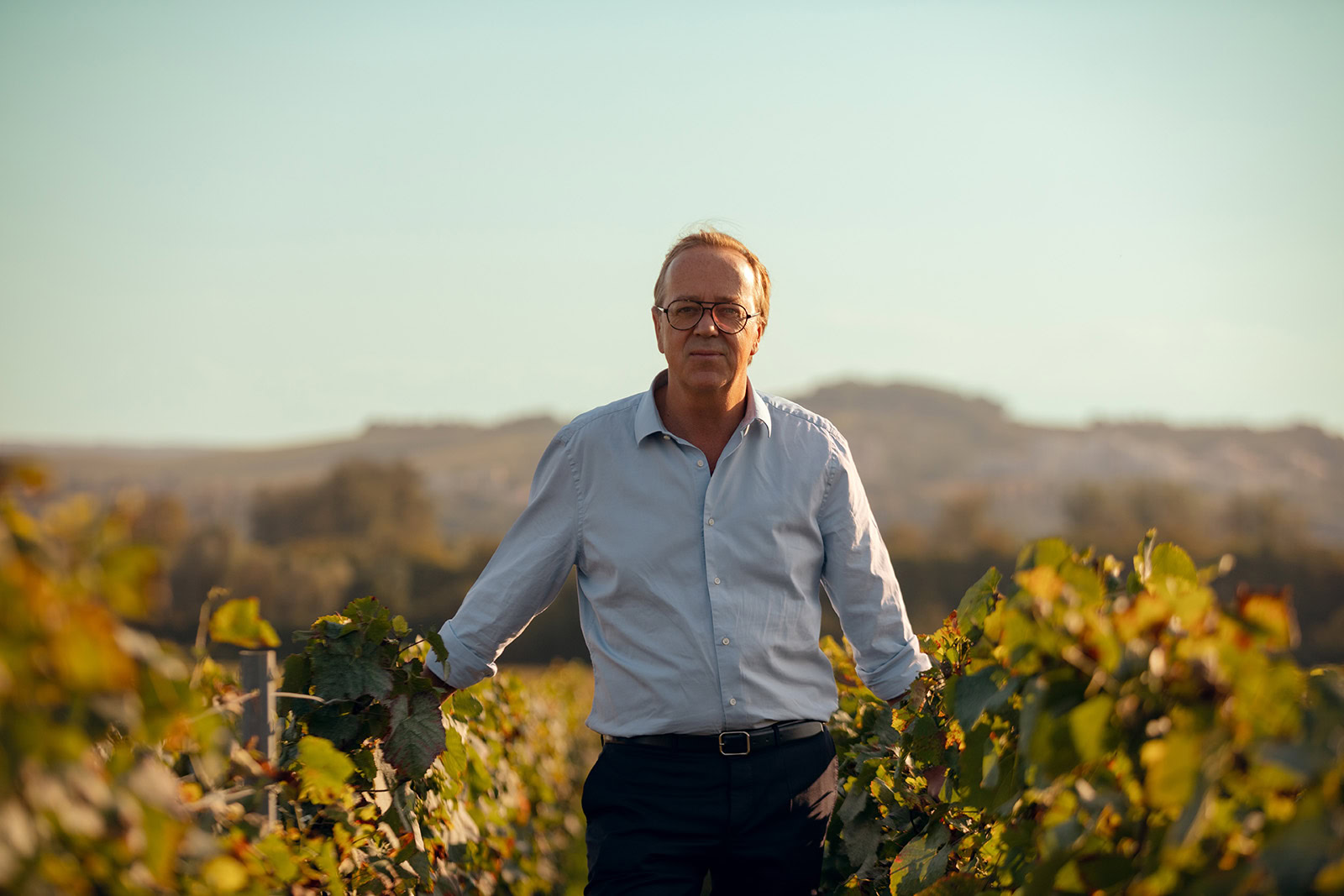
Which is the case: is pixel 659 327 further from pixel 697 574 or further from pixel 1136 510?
pixel 1136 510

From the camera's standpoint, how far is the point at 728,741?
9.52ft

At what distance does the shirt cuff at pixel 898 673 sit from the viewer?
3139 mm

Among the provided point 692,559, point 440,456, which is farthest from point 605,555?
point 440,456

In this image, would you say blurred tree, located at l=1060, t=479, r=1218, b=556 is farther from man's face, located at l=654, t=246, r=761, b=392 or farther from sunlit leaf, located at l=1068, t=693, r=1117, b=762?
sunlit leaf, located at l=1068, t=693, r=1117, b=762

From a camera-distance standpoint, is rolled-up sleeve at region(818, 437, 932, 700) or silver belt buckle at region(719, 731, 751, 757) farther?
rolled-up sleeve at region(818, 437, 932, 700)

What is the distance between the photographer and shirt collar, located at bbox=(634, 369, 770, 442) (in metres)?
3.16

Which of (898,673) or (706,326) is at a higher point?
(706,326)

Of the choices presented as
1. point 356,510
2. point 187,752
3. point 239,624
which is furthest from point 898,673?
point 356,510

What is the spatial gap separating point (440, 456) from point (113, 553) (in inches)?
4219

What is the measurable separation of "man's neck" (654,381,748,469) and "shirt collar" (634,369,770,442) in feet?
0.12

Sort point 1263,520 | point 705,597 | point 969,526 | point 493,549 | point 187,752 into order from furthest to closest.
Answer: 1. point 969,526
2. point 1263,520
3. point 493,549
4. point 705,597
5. point 187,752

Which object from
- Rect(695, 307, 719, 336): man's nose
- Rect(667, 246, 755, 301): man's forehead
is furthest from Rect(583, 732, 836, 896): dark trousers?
Rect(667, 246, 755, 301): man's forehead

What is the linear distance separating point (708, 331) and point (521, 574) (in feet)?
2.70

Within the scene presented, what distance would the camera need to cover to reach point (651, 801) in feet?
9.54
